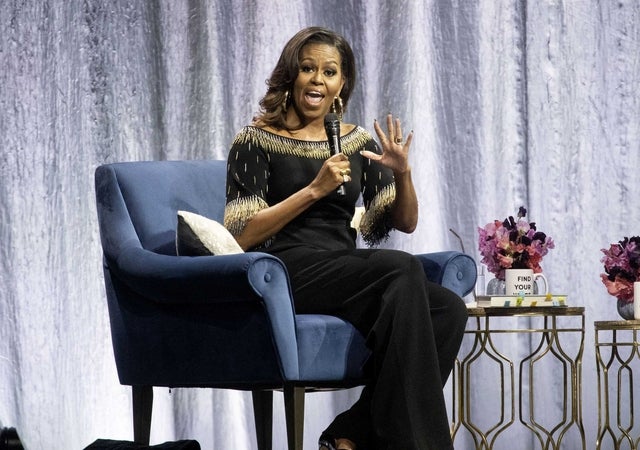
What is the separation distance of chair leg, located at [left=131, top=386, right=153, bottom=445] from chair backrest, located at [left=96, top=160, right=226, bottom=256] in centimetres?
38

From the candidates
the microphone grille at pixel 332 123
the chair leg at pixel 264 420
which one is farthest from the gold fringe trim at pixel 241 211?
the chair leg at pixel 264 420

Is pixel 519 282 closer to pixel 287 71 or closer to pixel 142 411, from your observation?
pixel 287 71

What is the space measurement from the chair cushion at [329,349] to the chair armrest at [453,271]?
0.41 meters

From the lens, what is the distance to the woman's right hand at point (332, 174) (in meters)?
2.43

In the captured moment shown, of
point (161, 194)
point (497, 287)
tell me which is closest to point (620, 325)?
point (497, 287)

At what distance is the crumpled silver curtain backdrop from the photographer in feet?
11.4

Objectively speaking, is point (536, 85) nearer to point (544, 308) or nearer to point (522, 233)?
point (522, 233)

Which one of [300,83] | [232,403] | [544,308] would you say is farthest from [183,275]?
[232,403]

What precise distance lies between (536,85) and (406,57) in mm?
482

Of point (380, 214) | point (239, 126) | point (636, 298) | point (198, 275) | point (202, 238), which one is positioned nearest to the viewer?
point (198, 275)

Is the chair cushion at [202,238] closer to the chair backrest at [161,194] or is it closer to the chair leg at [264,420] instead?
the chair backrest at [161,194]

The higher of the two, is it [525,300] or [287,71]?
[287,71]

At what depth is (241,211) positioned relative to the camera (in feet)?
8.50

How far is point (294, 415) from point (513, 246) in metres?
1.01
